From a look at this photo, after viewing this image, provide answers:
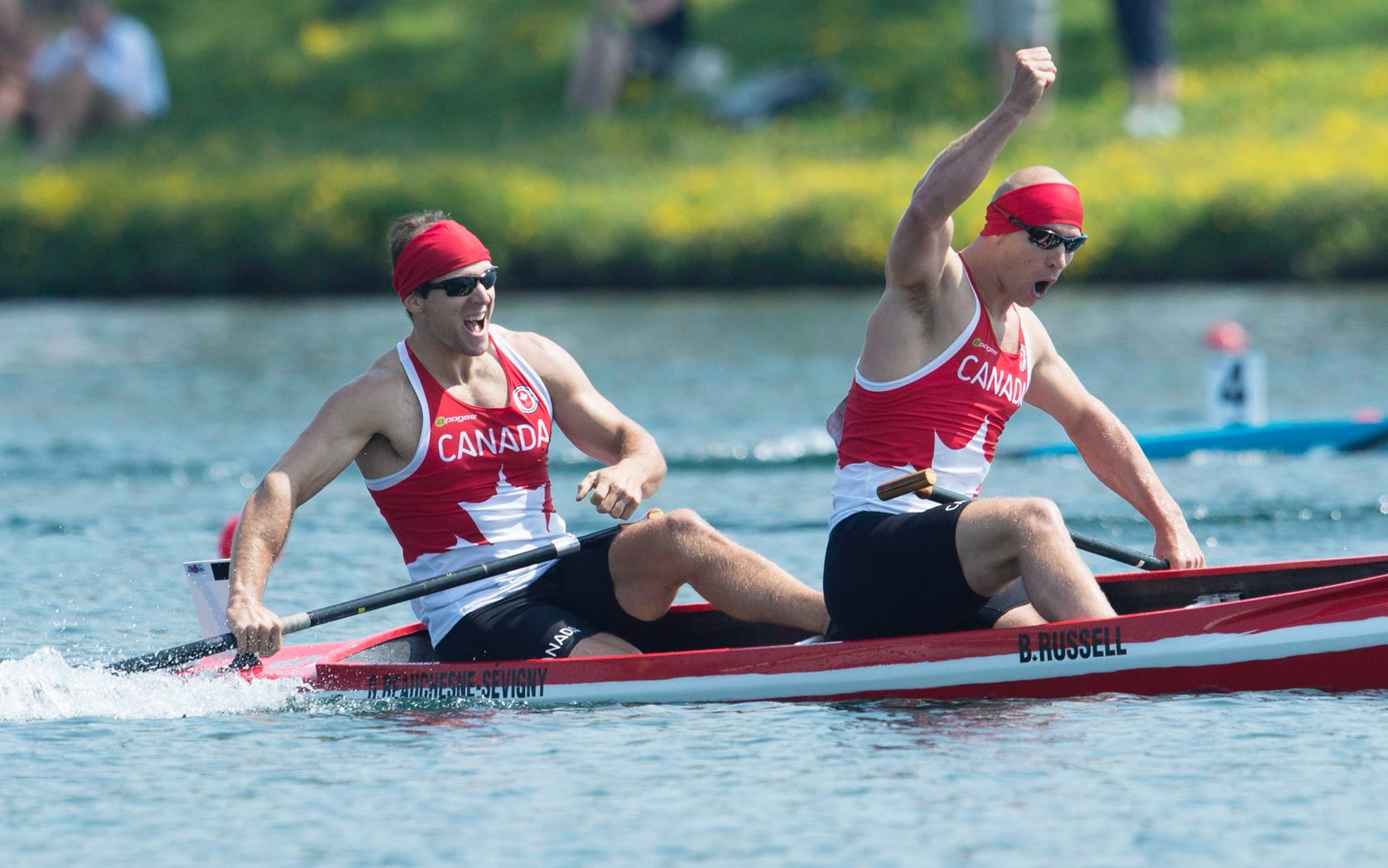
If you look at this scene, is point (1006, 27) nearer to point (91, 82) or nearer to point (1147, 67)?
point (1147, 67)

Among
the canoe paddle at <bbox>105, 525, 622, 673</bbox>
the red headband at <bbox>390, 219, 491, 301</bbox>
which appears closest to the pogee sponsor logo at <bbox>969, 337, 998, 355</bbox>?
the canoe paddle at <bbox>105, 525, 622, 673</bbox>

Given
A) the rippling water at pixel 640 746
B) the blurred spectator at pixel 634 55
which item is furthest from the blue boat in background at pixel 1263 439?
the blurred spectator at pixel 634 55

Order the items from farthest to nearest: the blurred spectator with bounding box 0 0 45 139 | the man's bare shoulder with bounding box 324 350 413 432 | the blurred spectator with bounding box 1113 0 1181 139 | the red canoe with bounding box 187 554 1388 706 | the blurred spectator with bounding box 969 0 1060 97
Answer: the blurred spectator with bounding box 0 0 45 139, the blurred spectator with bounding box 969 0 1060 97, the blurred spectator with bounding box 1113 0 1181 139, the man's bare shoulder with bounding box 324 350 413 432, the red canoe with bounding box 187 554 1388 706

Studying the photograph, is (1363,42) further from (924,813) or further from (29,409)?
(924,813)

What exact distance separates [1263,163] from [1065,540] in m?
17.0

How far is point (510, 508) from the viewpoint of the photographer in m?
7.41

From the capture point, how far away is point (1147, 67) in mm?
25297

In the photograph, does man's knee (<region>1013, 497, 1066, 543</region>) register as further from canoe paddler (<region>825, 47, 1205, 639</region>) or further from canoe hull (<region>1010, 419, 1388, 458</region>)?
canoe hull (<region>1010, 419, 1388, 458</region>)

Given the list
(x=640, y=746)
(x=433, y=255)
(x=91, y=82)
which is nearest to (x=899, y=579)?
(x=640, y=746)

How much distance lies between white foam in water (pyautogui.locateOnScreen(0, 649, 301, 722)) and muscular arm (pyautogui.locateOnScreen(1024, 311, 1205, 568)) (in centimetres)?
258

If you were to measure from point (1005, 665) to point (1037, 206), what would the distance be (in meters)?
1.35

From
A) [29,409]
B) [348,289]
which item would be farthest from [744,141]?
[29,409]

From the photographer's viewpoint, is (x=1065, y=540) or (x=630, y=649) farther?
(x=630, y=649)

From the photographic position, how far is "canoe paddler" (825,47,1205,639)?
Result: 6711 millimetres
